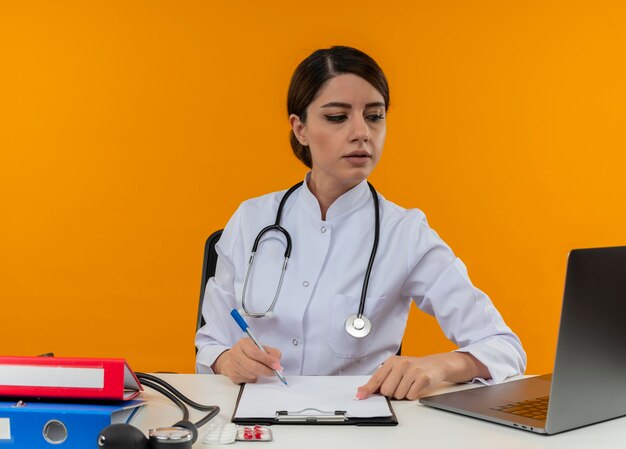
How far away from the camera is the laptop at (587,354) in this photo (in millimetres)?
1093

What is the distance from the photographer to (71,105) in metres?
3.59

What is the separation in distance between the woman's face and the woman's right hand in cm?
52

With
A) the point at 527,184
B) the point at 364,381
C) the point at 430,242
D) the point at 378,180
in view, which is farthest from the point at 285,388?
the point at 527,184

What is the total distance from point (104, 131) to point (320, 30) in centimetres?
107

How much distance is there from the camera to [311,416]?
1266 mm

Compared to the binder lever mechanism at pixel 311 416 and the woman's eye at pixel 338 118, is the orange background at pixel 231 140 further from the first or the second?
the binder lever mechanism at pixel 311 416

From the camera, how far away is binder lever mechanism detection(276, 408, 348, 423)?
126 centimetres

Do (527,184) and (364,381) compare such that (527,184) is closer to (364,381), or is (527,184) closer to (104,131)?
(104,131)

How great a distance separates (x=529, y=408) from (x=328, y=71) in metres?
0.97

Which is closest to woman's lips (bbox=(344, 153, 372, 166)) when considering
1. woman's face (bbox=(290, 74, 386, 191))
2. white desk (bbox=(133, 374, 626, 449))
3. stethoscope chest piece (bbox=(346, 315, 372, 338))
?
woman's face (bbox=(290, 74, 386, 191))

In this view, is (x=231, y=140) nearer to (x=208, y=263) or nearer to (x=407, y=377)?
(x=208, y=263)

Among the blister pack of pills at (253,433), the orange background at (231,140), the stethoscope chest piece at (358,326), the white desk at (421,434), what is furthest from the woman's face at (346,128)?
the orange background at (231,140)

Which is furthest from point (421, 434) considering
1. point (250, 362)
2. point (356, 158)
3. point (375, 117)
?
point (375, 117)

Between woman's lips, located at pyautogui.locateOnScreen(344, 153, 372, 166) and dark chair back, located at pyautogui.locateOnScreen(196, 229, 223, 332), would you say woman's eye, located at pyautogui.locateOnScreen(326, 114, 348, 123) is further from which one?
dark chair back, located at pyautogui.locateOnScreen(196, 229, 223, 332)
